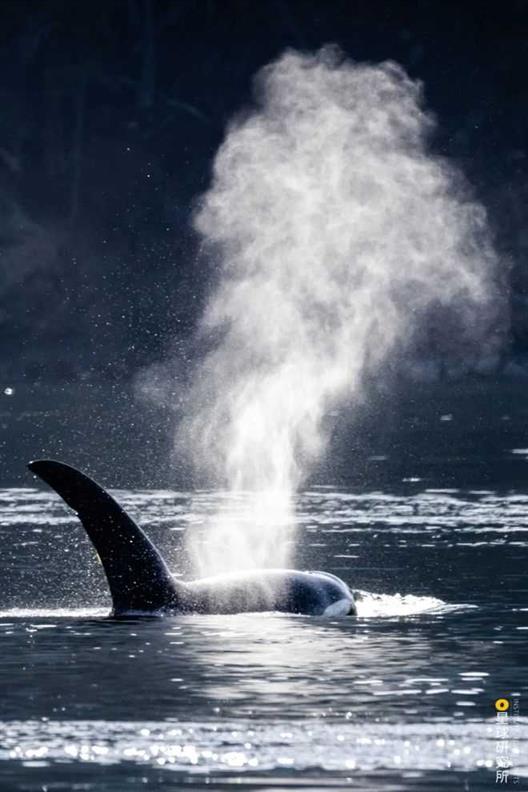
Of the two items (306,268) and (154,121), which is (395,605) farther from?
(154,121)

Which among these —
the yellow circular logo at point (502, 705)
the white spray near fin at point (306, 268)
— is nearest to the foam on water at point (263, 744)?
the yellow circular logo at point (502, 705)

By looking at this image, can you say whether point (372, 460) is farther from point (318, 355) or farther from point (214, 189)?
point (214, 189)

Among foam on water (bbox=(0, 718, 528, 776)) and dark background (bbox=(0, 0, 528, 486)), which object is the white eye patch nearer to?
foam on water (bbox=(0, 718, 528, 776))

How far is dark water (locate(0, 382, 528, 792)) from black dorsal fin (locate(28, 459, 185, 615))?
0.37 m

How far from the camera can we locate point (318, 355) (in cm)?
8256

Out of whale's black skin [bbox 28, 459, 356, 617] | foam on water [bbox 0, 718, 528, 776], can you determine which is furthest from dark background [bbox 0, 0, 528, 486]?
foam on water [bbox 0, 718, 528, 776]

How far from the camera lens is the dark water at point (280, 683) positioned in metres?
14.0

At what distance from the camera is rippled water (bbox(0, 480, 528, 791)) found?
14.0m

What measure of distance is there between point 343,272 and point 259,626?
245ft

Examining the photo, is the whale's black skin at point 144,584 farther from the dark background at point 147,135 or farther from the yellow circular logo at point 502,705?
the dark background at point 147,135

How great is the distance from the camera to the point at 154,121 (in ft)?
359

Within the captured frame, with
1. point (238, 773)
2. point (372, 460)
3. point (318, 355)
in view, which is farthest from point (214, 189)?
point (238, 773)

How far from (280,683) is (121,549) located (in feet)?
12.2

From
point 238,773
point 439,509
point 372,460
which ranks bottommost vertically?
point 238,773
